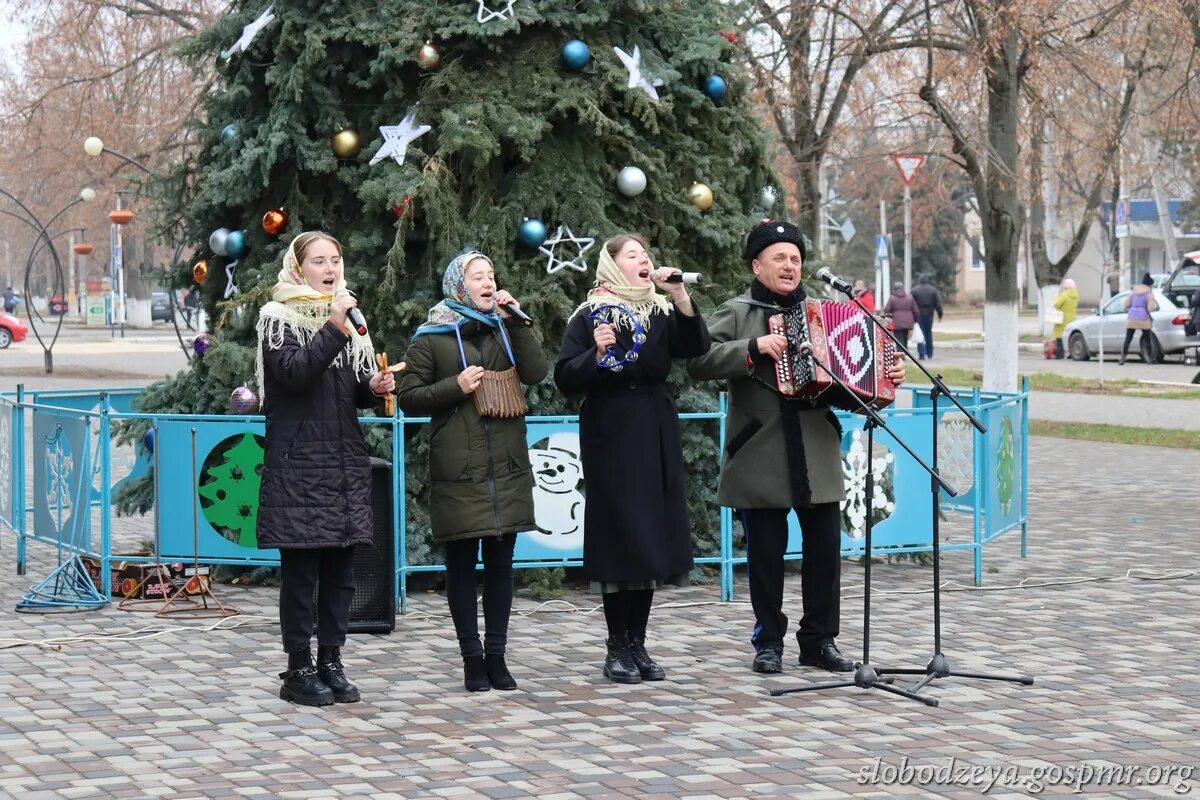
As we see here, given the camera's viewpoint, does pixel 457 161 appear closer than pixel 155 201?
Yes

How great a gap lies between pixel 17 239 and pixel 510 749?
88782 millimetres

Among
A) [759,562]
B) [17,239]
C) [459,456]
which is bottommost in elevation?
[759,562]

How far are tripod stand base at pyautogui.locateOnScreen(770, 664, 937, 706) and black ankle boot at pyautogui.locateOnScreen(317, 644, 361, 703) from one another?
66.1 inches

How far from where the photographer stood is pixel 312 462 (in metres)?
6.84

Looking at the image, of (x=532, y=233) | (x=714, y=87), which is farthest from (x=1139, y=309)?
(x=532, y=233)

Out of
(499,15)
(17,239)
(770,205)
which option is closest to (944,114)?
(770,205)

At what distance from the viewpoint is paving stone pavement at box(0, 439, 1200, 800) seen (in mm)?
5688

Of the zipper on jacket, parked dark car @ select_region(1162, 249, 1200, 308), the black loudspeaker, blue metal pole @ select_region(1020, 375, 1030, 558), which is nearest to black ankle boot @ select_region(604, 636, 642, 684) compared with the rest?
the zipper on jacket

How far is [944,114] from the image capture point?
19.5m

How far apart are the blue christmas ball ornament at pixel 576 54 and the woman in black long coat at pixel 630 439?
9.41 ft

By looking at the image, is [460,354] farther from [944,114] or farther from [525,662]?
[944,114]

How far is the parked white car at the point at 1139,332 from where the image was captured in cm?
3338

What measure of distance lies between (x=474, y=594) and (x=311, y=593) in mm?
688

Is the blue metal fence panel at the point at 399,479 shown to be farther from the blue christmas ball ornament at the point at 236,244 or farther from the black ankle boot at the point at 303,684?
the black ankle boot at the point at 303,684
